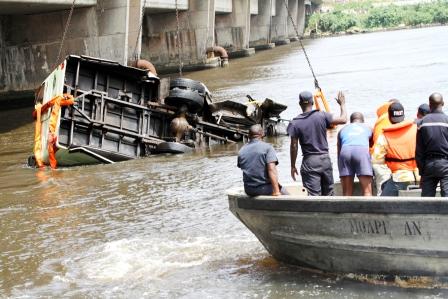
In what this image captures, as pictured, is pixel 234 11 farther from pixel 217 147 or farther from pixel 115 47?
pixel 217 147

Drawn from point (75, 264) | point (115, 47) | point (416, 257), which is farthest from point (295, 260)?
point (115, 47)

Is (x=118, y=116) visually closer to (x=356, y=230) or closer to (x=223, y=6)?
(x=356, y=230)

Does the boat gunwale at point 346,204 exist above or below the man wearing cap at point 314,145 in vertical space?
below

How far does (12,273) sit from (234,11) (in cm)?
5843

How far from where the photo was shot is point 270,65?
51719mm

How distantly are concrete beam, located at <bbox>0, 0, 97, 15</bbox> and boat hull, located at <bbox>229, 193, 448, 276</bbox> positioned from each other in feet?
70.7

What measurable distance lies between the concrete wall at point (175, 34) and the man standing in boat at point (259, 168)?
1646 inches

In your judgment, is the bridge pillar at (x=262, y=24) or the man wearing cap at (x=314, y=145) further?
the bridge pillar at (x=262, y=24)

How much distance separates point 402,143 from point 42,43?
95.8ft

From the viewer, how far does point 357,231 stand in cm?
788

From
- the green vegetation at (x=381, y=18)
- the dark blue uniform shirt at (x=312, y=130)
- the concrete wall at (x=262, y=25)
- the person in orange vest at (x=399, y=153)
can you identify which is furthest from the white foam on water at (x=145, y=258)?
the green vegetation at (x=381, y=18)

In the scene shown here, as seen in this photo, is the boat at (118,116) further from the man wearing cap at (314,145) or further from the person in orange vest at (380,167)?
the person in orange vest at (380,167)

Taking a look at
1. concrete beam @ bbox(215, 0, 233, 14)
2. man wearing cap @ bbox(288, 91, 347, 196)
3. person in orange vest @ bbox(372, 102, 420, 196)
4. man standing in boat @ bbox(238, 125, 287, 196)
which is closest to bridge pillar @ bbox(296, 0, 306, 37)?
concrete beam @ bbox(215, 0, 233, 14)

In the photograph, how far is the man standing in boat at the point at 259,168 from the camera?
8320 millimetres
